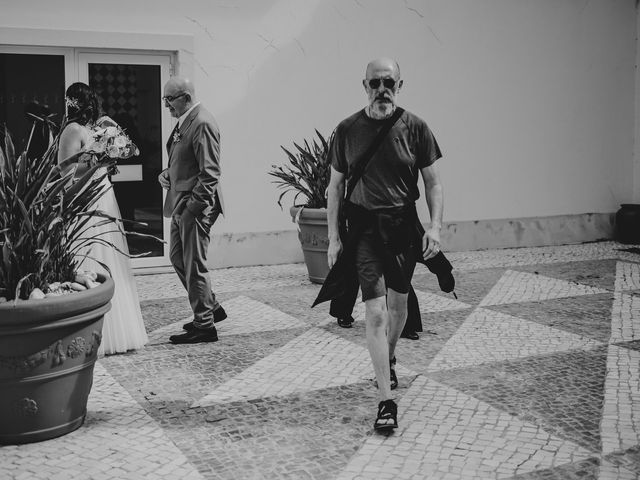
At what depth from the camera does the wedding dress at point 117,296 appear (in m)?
5.87

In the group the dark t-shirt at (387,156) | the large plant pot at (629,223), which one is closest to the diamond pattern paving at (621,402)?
the dark t-shirt at (387,156)

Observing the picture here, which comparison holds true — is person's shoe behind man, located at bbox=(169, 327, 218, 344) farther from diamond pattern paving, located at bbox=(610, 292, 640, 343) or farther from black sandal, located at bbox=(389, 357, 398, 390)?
diamond pattern paving, located at bbox=(610, 292, 640, 343)

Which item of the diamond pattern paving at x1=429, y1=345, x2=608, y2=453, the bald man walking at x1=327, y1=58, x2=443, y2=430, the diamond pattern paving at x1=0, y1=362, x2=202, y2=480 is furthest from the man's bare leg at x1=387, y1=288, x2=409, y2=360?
the diamond pattern paving at x1=0, y1=362, x2=202, y2=480

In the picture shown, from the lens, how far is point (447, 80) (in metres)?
11.2

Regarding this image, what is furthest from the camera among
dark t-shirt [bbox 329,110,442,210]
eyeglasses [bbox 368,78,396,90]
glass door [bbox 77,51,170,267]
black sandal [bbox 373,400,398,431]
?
glass door [bbox 77,51,170,267]

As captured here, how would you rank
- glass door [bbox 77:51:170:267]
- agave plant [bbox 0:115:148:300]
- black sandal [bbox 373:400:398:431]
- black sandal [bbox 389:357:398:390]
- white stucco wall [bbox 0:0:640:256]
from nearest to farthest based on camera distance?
1. agave plant [bbox 0:115:148:300]
2. black sandal [bbox 373:400:398:431]
3. black sandal [bbox 389:357:398:390]
4. glass door [bbox 77:51:170:267]
5. white stucco wall [bbox 0:0:640:256]

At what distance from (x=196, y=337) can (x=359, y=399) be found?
1785 mm

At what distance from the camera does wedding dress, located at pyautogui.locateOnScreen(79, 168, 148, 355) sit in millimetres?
5871

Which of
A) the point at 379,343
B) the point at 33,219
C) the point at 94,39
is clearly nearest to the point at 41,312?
the point at 33,219

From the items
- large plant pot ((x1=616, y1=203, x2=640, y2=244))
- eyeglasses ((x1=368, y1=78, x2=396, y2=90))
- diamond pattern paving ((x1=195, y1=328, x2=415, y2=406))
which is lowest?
diamond pattern paving ((x1=195, y1=328, x2=415, y2=406))

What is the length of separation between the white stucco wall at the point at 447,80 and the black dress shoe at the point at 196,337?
3745 mm

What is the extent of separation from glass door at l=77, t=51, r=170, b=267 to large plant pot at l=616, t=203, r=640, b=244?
666 centimetres

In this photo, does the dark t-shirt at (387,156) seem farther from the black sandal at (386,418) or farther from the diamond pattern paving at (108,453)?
the diamond pattern paving at (108,453)

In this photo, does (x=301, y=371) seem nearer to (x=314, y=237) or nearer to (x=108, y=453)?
(x=108, y=453)
